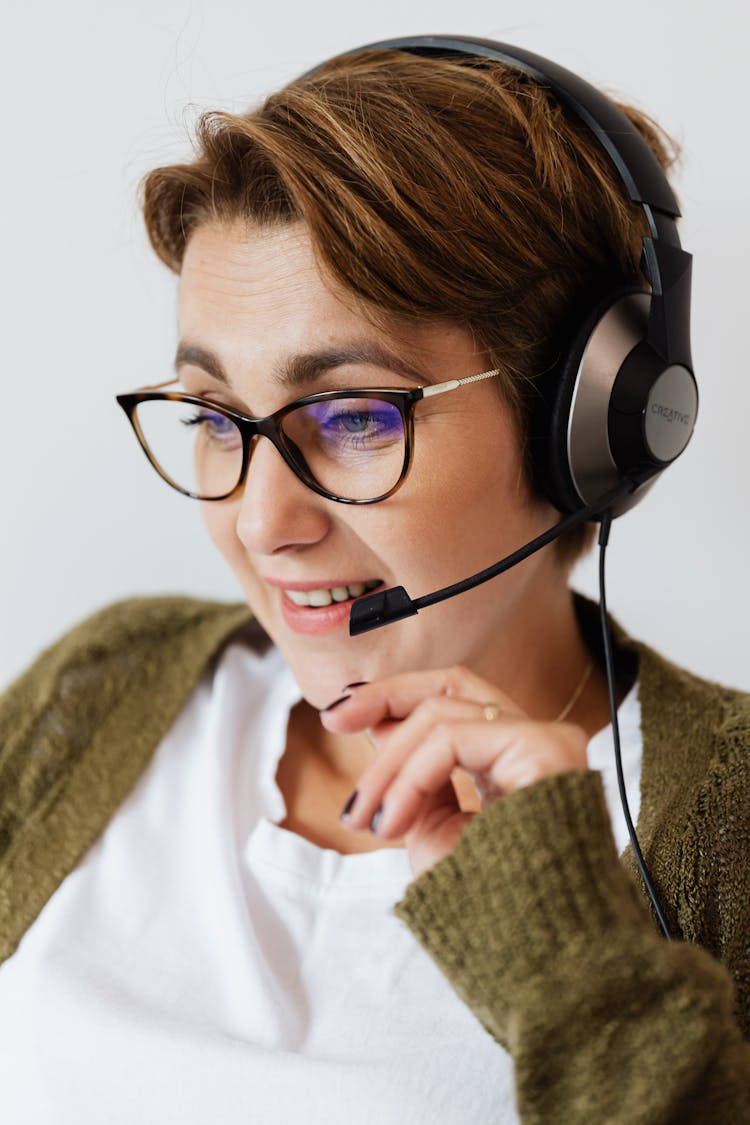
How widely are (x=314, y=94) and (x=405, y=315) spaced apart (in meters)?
0.24

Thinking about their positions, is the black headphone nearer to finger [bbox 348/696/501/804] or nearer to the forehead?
the forehead

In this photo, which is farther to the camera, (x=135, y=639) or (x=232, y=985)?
(x=135, y=639)

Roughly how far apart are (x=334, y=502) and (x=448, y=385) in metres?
0.16

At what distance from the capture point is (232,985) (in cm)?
118

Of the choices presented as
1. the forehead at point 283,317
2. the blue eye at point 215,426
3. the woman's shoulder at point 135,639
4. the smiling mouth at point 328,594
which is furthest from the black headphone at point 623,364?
the woman's shoulder at point 135,639

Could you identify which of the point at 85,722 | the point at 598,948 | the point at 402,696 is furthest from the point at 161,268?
the point at 598,948

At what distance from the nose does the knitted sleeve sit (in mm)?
354

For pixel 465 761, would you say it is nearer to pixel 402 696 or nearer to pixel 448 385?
pixel 402 696

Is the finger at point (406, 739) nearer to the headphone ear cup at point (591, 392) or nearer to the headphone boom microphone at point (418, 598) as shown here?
the headphone boom microphone at point (418, 598)

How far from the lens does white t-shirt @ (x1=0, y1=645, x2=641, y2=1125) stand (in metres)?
1.06

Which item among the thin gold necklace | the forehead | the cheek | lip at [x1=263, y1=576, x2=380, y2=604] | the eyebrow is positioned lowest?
the thin gold necklace

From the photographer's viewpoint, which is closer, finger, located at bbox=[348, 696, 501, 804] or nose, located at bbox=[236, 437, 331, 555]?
finger, located at bbox=[348, 696, 501, 804]

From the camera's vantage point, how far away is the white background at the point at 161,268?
4.61 ft

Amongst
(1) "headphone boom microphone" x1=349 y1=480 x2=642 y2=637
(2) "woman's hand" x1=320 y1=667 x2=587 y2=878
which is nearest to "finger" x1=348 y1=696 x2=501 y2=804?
(2) "woman's hand" x1=320 y1=667 x2=587 y2=878
